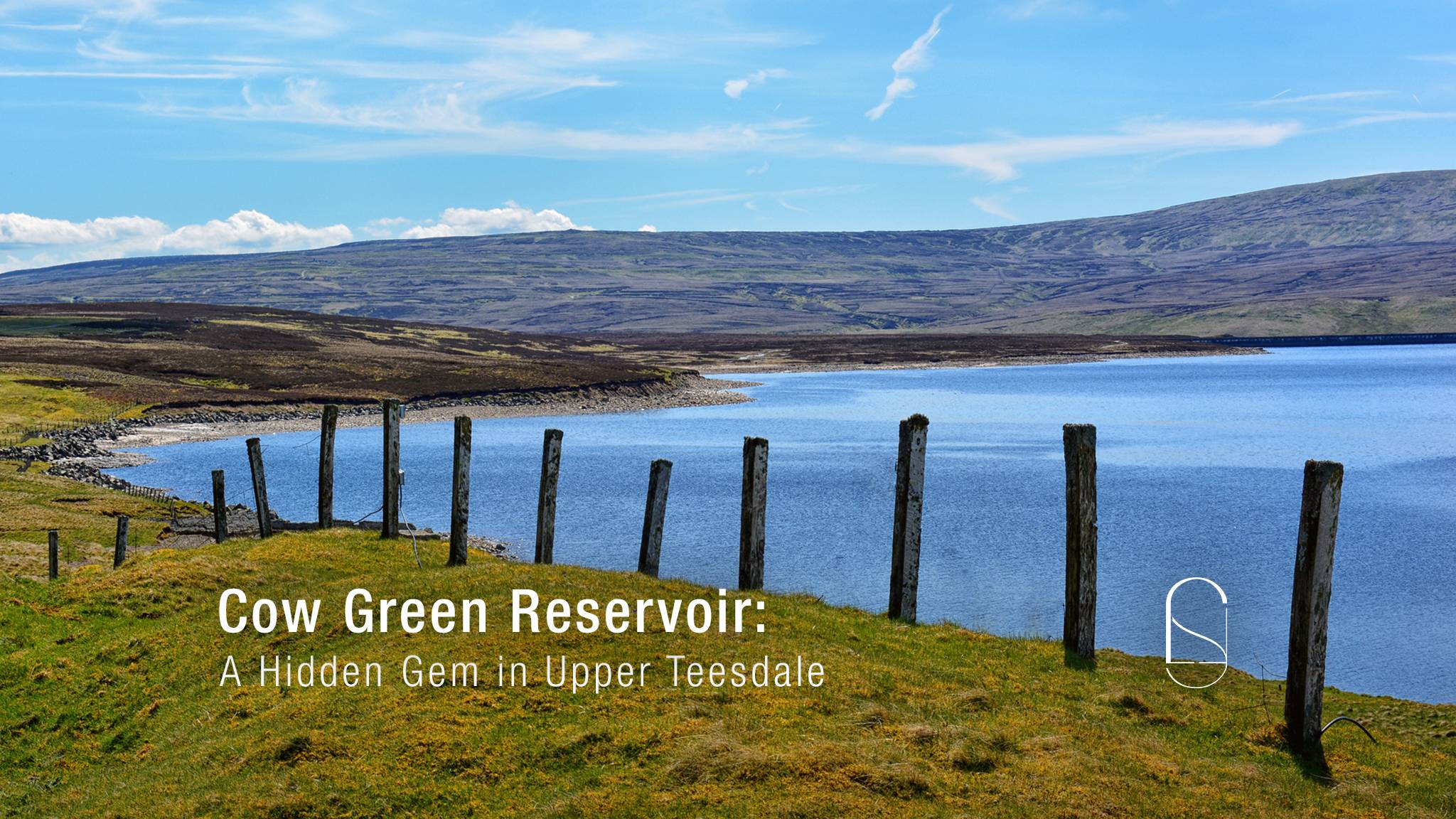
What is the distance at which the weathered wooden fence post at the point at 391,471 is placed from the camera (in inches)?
1212

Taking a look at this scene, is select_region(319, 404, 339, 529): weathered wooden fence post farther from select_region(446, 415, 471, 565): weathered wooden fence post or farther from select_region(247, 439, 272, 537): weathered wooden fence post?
select_region(446, 415, 471, 565): weathered wooden fence post

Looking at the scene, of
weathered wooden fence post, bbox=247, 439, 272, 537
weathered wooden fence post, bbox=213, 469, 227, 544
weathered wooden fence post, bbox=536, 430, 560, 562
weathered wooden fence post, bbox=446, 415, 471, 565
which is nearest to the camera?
weathered wooden fence post, bbox=446, 415, 471, 565

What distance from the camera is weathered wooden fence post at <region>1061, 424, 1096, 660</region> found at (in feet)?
66.9

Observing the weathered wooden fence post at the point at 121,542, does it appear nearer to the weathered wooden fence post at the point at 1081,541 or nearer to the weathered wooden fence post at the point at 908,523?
the weathered wooden fence post at the point at 908,523

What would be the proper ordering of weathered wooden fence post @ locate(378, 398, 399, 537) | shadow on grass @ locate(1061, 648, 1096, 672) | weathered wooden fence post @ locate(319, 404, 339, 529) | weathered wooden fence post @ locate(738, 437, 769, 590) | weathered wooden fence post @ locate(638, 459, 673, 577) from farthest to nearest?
weathered wooden fence post @ locate(319, 404, 339, 529) < weathered wooden fence post @ locate(378, 398, 399, 537) < weathered wooden fence post @ locate(638, 459, 673, 577) < weathered wooden fence post @ locate(738, 437, 769, 590) < shadow on grass @ locate(1061, 648, 1096, 672)

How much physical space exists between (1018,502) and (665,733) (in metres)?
51.8

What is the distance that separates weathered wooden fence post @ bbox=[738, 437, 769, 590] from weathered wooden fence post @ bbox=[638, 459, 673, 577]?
2.37 metres

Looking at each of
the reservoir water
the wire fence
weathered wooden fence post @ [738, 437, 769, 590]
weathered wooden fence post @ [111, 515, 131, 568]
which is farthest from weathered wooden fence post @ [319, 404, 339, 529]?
the wire fence

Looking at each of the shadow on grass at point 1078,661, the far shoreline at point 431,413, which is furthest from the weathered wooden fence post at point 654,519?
the far shoreline at point 431,413

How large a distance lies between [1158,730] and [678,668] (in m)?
7.26

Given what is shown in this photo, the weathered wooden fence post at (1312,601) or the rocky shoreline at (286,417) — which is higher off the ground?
the weathered wooden fence post at (1312,601)

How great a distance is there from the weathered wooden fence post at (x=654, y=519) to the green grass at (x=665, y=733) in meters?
3.65

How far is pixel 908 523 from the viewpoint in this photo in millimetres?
23578

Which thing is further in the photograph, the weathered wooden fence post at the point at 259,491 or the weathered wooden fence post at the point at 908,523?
the weathered wooden fence post at the point at 259,491
